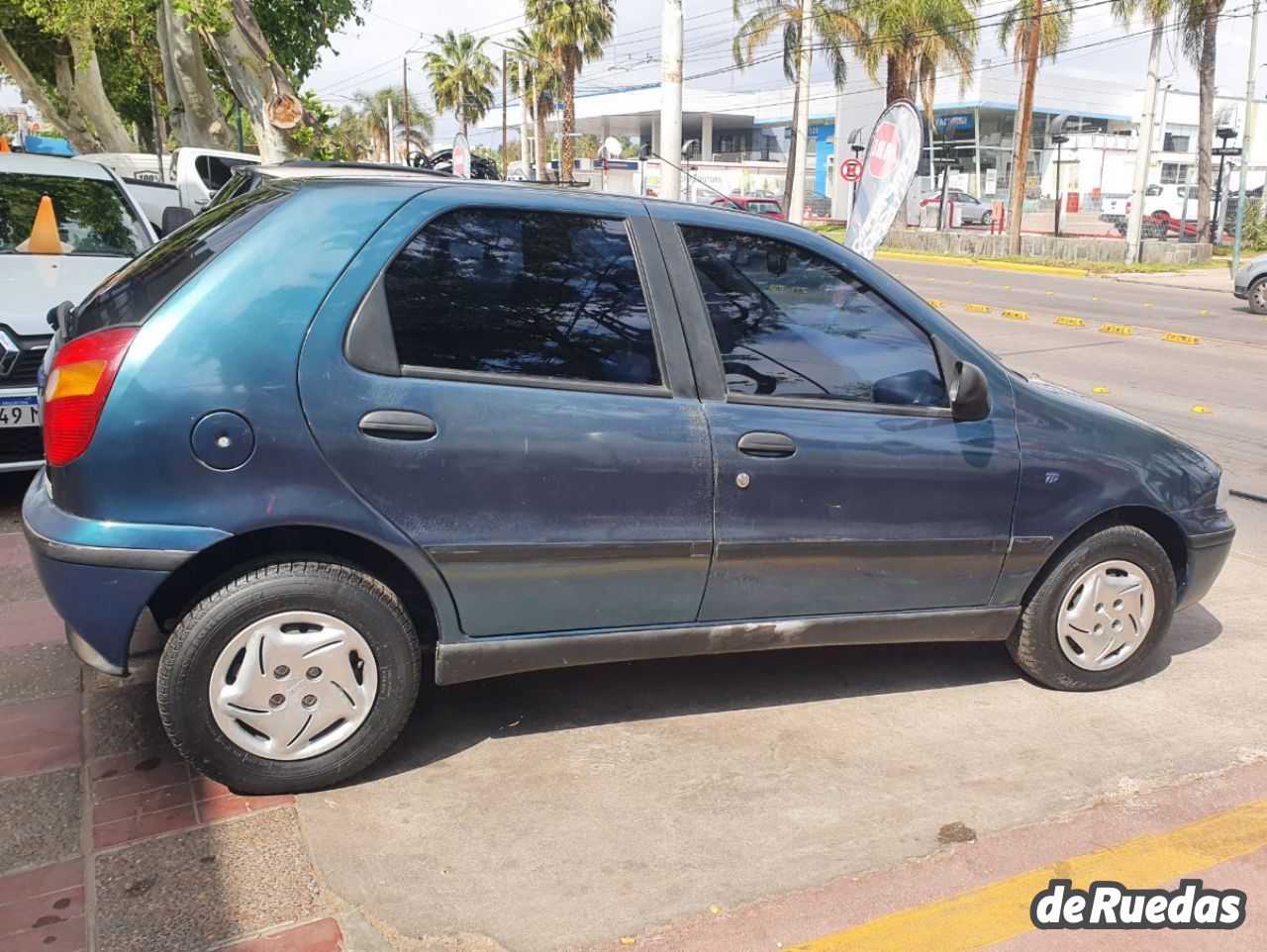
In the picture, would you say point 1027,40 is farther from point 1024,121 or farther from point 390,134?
point 390,134

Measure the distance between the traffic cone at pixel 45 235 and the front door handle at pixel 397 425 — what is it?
15.4 feet

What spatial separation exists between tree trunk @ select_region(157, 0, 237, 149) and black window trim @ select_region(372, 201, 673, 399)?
14.7 meters

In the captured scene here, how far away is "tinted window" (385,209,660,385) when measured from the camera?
331cm

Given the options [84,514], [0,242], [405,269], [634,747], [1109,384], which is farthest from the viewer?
[1109,384]

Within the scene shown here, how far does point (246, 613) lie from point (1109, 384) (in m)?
9.70

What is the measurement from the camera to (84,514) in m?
3.06

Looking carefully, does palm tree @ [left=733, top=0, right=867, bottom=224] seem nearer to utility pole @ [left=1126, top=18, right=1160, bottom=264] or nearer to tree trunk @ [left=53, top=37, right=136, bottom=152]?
utility pole @ [left=1126, top=18, right=1160, bottom=264]

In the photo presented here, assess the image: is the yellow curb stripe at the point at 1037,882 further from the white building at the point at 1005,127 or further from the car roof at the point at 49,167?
the white building at the point at 1005,127


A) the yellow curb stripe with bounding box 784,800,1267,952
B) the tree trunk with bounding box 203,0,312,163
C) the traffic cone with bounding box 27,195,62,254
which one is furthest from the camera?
the tree trunk with bounding box 203,0,312,163

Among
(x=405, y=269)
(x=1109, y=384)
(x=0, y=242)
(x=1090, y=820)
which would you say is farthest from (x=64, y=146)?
(x=1090, y=820)

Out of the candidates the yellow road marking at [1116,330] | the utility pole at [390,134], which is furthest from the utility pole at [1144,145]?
the utility pole at [390,134]

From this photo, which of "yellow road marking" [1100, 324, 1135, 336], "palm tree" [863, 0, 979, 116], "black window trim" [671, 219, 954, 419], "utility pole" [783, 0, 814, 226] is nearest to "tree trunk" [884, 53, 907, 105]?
"palm tree" [863, 0, 979, 116]

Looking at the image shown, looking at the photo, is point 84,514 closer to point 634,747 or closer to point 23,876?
point 23,876

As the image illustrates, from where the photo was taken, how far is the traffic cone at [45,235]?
676 cm
